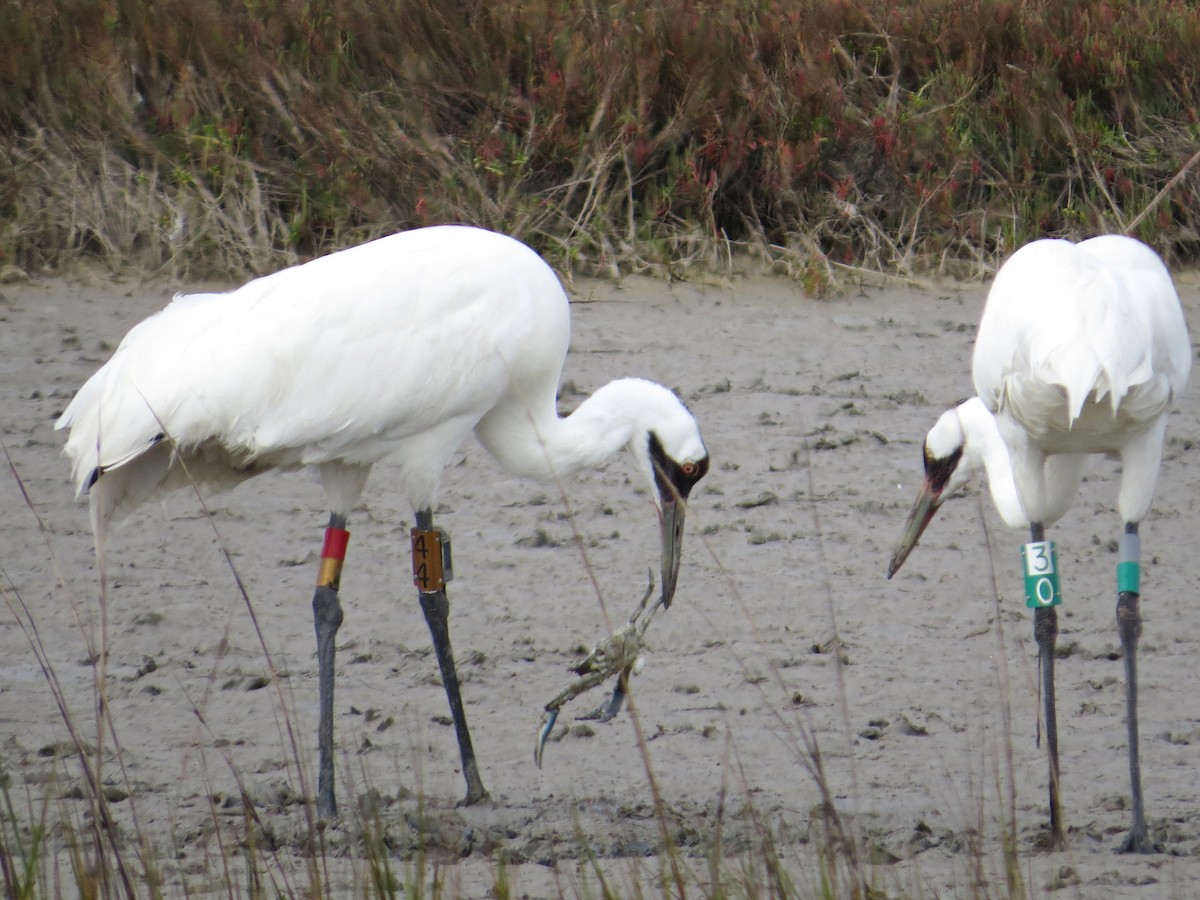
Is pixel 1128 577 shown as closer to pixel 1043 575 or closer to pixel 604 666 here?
pixel 1043 575

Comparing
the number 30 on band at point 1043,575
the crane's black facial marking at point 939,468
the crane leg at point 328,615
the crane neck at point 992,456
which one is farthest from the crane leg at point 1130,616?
the crane leg at point 328,615

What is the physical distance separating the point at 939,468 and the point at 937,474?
0.03 metres

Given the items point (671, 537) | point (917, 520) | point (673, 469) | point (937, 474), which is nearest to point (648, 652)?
point (671, 537)

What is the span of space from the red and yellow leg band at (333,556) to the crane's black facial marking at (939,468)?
82.8 inches

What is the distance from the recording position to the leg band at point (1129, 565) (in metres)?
4.44

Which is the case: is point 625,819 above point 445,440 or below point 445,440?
below

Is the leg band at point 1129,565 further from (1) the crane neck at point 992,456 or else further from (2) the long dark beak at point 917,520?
(2) the long dark beak at point 917,520

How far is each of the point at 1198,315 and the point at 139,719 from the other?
18.5 ft

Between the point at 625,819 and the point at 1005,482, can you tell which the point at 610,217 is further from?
the point at 625,819

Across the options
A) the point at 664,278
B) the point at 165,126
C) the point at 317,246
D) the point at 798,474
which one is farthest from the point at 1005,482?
Result: the point at 165,126

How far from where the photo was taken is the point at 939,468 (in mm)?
5793

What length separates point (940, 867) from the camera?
3770 millimetres

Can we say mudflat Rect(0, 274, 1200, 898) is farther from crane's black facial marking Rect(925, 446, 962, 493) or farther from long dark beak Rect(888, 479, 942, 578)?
crane's black facial marking Rect(925, 446, 962, 493)

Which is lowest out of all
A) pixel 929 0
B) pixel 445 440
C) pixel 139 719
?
pixel 139 719
